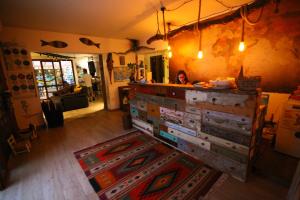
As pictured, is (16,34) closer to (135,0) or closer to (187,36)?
(135,0)

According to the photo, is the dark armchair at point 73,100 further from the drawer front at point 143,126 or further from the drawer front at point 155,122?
the drawer front at point 155,122

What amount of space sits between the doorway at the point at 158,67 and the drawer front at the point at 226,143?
4.74m

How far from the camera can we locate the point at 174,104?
8.25 ft

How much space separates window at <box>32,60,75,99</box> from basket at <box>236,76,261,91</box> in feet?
30.7

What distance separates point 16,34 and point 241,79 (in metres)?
5.08

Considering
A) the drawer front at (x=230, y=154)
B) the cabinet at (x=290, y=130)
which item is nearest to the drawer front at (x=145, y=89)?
the drawer front at (x=230, y=154)

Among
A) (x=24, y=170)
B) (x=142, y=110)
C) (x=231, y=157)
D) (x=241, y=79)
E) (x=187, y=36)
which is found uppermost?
(x=187, y=36)

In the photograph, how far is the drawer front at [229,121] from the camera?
172 centimetres

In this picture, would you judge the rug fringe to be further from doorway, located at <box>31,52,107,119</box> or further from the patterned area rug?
doorway, located at <box>31,52,107,119</box>

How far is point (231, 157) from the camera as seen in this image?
6.32ft

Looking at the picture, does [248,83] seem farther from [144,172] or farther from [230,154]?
[144,172]

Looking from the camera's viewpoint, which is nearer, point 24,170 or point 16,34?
point 24,170

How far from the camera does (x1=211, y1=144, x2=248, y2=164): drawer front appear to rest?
5.94 ft

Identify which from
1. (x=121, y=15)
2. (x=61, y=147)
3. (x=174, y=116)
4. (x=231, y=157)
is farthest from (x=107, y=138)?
(x=121, y=15)
